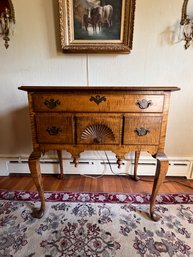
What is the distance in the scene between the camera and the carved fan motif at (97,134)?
42.9 inches

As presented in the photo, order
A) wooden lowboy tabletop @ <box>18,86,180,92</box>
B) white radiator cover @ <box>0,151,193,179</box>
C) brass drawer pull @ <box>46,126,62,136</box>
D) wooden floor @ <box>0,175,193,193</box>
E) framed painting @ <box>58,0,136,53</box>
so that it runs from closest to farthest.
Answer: wooden lowboy tabletop @ <box>18,86,180,92</box> < brass drawer pull @ <box>46,126,62,136</box> < framed painting @ <box>58,0,136,53</box> < wooden floor @ <box>0,175,193,193</box> < white radiator cover @ <box>0,151,193,179</box>

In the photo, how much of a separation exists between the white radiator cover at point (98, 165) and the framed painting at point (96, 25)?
3.42 ft

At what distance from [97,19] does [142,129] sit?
1058 mm

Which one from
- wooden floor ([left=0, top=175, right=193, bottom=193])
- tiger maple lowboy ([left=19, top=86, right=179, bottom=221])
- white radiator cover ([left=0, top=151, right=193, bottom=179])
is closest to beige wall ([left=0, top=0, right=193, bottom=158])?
white radiator cover ([left=0, top=151, right=193, bottom=179])

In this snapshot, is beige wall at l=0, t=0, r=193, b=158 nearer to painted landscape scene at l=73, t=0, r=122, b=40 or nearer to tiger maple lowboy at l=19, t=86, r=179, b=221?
painted landscape scene at l=73, t=0, r=122, b=40

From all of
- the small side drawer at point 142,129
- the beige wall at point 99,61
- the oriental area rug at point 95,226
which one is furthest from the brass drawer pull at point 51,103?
the oriental area rug at point 95,226

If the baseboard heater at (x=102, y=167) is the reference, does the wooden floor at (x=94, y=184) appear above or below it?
below

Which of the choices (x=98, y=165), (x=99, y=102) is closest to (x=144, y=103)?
(x=99, y=102)

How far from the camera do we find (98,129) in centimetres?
110

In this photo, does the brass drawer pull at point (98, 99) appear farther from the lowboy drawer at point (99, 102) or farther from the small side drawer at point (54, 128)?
the small side drawer at point (54, 128)

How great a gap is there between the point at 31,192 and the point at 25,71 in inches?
46.1

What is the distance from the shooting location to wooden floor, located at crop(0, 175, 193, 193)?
1.65m

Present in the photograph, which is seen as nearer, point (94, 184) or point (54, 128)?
point (54, 128)

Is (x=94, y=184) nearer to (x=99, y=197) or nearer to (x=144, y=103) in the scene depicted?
(x=99, y=197)
